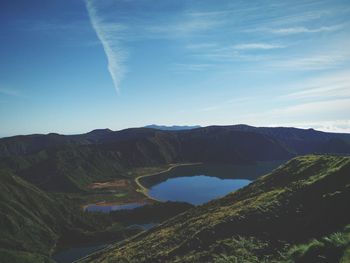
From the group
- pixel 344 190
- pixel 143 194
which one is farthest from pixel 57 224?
pixel 344 190

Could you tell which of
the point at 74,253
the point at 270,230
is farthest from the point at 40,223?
the point at 270,230

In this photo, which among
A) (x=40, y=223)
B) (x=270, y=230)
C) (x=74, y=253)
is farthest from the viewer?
(x=40, y=223)

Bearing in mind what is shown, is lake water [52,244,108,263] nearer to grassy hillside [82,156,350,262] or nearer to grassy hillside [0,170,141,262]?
grassy hillside [0,170,141,262]

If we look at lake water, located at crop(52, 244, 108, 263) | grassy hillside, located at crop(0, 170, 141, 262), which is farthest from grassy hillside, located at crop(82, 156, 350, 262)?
grassy hillside, located at crop(0, 170, 141, 262)

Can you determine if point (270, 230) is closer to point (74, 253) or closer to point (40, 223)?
point (74, 253)

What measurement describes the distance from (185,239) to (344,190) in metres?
19.5

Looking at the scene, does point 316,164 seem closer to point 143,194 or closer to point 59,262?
point 59,262

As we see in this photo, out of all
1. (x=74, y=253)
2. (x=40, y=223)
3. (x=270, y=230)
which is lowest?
(x=74, y=253)

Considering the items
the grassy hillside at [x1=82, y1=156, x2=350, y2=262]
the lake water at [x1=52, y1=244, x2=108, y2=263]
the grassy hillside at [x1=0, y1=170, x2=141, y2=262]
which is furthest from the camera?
the grassy hillside at [x1=0, y1=170, x2=141, y2=262]

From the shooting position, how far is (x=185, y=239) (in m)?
43.8

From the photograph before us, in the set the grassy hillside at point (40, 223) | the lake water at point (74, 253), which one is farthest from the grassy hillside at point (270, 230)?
the grassy hillside at point (40, 223)

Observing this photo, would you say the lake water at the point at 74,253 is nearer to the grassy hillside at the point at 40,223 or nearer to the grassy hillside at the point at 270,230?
the grassy hillside at the point at 40,223

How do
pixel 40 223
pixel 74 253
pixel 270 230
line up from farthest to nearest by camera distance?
1. pixel 40 223
2. pixel 74 253
3. pixel 270 230

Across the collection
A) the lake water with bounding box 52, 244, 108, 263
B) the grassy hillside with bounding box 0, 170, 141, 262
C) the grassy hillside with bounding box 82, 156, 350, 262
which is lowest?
the lake water with bounding box 52, 244, 108, 263
